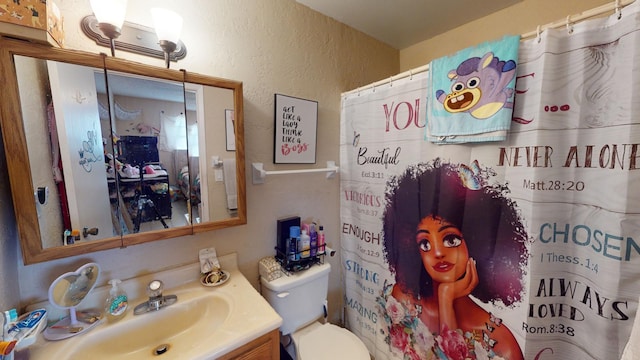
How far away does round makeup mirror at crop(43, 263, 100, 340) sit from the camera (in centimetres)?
80

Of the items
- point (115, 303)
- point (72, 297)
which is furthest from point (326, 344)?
point (72, 297)

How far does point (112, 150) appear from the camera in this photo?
2.94 ft

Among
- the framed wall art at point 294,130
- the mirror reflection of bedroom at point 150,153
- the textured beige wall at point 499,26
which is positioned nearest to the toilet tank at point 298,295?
the mirror reflection of bedroom at point 150,153

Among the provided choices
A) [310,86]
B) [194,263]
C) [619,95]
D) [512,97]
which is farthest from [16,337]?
[619,95]

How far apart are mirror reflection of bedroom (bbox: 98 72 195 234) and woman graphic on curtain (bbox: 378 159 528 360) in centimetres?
109

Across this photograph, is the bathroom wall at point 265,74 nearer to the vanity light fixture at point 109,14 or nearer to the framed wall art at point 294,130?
the framed wall art at point 294,130

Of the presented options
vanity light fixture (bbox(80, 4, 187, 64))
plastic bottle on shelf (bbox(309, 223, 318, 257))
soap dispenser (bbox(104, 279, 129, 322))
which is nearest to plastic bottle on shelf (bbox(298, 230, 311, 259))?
plastic bottle on shelf (bbox(309, 223, 318, 257))

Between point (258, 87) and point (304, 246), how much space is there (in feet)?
3.11

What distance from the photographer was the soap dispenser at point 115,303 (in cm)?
87

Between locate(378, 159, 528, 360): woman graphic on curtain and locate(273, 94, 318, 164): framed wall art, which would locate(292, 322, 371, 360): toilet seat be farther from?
locate(273, 94, 318, 164): framed wall art

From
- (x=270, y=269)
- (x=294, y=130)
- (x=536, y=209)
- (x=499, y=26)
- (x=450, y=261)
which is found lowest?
(x=270, y=269)

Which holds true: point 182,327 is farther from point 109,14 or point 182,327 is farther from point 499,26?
point 499,26

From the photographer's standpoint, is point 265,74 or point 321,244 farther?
point 321,244

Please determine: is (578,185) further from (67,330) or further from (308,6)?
(67,330)
